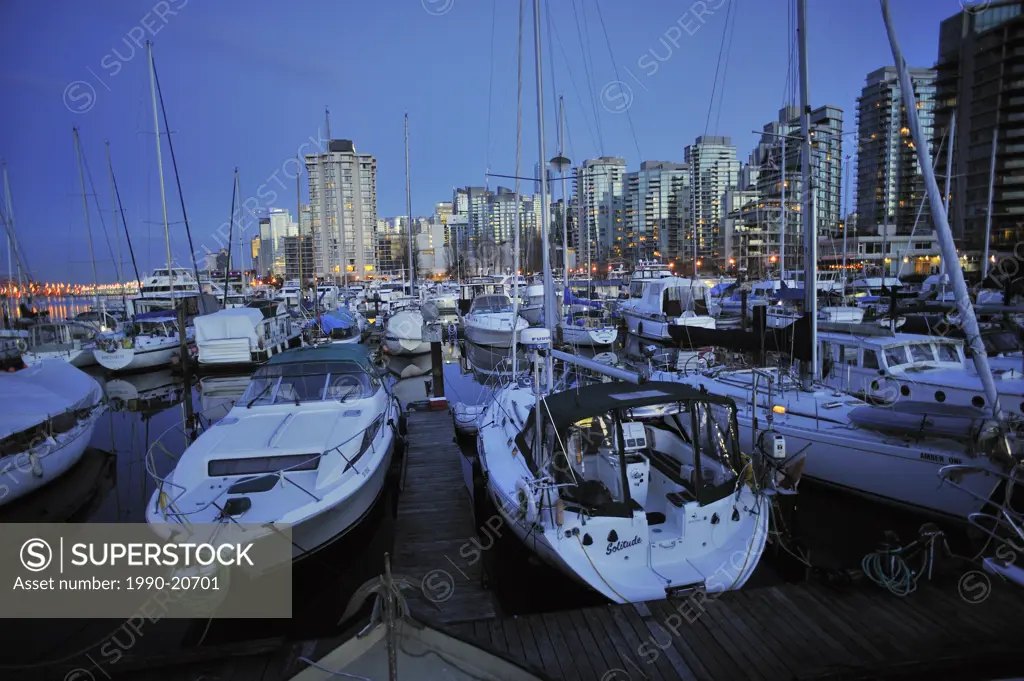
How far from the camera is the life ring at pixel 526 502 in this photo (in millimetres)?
6435

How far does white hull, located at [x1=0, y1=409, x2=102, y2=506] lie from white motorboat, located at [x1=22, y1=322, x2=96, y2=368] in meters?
13.2

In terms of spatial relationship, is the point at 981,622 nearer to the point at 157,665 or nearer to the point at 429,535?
the point at 429,535

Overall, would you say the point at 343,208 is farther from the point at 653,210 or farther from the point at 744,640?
the point at 653,210

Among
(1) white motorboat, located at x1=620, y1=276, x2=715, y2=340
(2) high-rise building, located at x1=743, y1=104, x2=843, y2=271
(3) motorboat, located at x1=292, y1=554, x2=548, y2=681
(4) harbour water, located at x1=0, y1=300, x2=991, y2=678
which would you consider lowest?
(4) harbour water, located at x1=0, y1=300, x2=991, y2=678

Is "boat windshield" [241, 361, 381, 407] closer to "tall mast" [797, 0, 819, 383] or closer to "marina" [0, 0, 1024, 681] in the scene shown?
"marina" [0, 0, 1024, 681]

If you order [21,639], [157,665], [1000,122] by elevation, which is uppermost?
[1000,122]

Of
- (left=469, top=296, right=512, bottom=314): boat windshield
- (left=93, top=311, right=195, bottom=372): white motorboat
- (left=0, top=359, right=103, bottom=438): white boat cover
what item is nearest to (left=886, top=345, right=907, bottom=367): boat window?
(left=0, top=359, right=103, bottom=438): white boat cover

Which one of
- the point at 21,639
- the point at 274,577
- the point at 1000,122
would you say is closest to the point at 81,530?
the point at 21,639

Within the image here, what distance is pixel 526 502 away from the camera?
6633 mm

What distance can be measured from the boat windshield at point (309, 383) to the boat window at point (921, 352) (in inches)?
471

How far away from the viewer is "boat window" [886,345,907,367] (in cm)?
1230

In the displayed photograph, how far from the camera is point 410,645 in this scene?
4.25 metres

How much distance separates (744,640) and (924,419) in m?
5.34

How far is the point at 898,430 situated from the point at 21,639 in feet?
41.2
